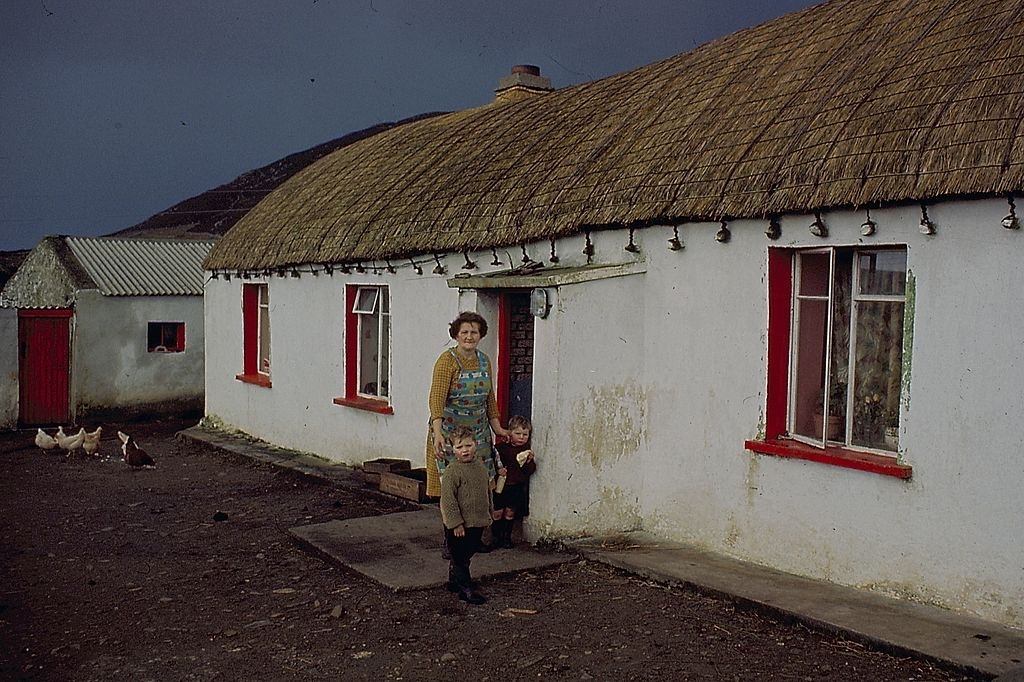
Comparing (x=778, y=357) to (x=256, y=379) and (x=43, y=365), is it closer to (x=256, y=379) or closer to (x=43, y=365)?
(x=256, y=379)

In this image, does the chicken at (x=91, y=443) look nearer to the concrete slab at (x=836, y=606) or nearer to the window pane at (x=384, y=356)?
the window pane at (x=384, y=356)

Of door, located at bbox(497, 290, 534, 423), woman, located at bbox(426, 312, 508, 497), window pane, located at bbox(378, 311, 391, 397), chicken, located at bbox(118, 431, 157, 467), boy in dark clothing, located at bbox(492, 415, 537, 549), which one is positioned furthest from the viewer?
chicken, located at bbox(118, 431, 157, 467)

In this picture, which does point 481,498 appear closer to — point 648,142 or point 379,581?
point 379,581

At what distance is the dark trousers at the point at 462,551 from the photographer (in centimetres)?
Result: 669

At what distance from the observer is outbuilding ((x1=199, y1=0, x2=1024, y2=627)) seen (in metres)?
5.92

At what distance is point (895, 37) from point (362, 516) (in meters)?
6.59

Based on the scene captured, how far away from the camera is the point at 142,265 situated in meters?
19.9

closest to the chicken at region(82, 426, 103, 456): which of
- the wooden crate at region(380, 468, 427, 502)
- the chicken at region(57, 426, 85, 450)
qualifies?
the chicken at region(57, 426, 85, 450)

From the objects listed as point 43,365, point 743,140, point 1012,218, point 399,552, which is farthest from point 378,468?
point 43,365

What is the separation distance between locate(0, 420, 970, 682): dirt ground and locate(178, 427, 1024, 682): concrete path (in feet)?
0.36

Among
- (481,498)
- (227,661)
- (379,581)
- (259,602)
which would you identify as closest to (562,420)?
(481,498)

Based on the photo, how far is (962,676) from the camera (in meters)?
5.05

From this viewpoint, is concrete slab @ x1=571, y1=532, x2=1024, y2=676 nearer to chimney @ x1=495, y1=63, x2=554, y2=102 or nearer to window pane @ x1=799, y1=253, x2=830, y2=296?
window pane @ x1=799, y1=253, x2=830, y2=296

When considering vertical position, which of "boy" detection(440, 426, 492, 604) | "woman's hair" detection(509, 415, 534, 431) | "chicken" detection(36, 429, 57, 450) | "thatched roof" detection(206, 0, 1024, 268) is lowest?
"chicken" detection(36, 429, 57, 450)
